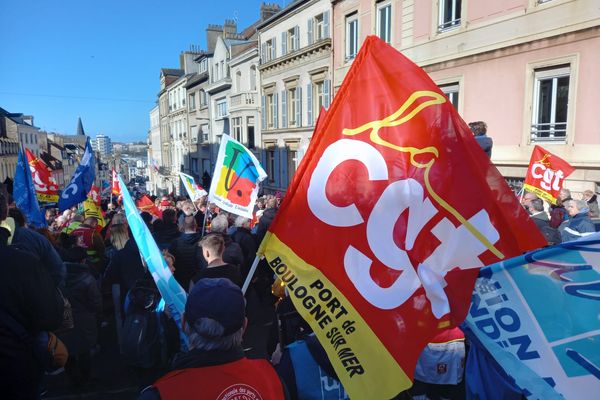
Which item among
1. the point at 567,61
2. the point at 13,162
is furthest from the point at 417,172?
the point at 13,162

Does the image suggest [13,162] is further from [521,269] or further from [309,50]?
[521,269]

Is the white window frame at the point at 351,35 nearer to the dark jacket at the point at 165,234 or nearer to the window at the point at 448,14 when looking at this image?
the window at the point at 448,14

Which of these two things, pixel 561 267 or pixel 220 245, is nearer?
pixel 561 267

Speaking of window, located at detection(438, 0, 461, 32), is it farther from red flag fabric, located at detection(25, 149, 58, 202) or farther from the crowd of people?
red flag fabric, located at detection(25, 149, 58, 202)

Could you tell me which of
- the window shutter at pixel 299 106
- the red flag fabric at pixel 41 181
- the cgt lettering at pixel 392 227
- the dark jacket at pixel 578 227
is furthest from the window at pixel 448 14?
the cgt lettering at pixel 392 227

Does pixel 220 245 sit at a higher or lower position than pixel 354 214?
lower

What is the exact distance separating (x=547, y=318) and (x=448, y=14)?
42.7 ft

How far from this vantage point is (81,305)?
4.36 meters

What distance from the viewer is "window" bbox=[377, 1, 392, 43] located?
15.4 m

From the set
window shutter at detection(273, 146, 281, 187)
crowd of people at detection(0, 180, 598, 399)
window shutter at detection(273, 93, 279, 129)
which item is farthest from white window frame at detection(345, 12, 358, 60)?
crowd of people at detection(0, 180, 598, 399)

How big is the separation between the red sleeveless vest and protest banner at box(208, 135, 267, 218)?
4.60 m

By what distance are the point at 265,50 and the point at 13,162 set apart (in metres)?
44.7

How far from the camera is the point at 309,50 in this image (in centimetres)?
2011

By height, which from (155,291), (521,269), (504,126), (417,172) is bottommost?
(155,291)
